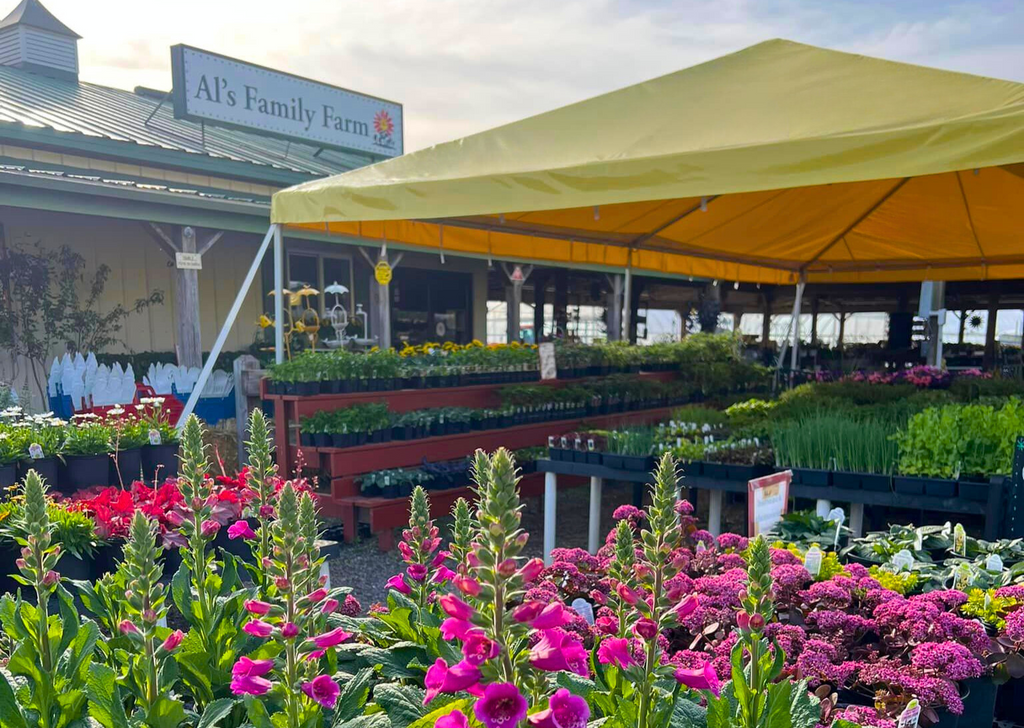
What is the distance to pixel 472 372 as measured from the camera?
271 inches

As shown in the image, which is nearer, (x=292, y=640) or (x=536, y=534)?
(x=292, y=640)

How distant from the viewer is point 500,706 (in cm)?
95

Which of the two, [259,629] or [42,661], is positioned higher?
[259,629]

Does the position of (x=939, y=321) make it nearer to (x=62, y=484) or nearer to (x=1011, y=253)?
(x=1011, y=253)

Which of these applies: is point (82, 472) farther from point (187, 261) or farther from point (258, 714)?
point (258, 714)

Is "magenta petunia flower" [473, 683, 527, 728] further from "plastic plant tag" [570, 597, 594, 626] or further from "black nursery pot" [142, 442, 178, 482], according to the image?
"black nursery pot" [142, 442, 178, 482]

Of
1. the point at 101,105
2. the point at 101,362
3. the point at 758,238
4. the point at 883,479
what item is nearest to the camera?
the point at 883,479

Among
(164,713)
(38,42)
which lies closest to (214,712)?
(164,713)

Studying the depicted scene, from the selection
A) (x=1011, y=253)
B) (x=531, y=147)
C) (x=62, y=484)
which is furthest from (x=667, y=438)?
(x=1011, y=253)

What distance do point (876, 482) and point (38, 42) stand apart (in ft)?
44.3

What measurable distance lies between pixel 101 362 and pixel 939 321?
32.5 ft

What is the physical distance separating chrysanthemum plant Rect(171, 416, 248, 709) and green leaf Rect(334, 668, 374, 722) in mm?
378

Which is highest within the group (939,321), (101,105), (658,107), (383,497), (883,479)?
(101,105)

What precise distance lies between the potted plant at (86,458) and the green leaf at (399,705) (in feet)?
13.2
